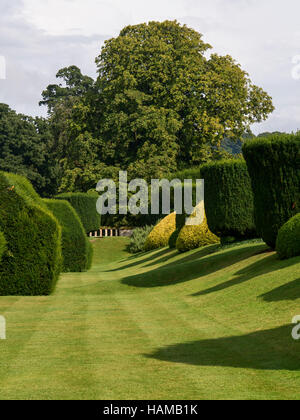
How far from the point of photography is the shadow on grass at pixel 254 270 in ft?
55.3

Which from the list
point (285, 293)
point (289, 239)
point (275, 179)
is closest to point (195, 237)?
point (275, 179)

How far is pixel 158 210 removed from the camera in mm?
47469

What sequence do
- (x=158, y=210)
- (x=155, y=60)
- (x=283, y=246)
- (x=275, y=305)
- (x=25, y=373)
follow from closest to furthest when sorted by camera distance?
(x=25, y=373), (x=275, y=305), (x=283, y=246), (x=158, y=210), (x=155, y=60)

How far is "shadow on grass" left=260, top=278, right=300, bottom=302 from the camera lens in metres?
13.7

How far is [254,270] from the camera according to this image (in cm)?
1797

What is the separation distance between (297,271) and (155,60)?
130 feet

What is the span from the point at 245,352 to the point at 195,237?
66.9ft

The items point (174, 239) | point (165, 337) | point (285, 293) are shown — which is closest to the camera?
point (165, 337)

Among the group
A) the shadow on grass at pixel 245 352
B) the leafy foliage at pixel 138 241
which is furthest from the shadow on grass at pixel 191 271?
the leafy foliage at pixel 138 241

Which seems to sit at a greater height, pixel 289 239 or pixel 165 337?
pixel 289 239

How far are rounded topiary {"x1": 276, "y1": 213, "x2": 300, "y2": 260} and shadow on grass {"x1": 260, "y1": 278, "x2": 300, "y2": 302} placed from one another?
2.61 m

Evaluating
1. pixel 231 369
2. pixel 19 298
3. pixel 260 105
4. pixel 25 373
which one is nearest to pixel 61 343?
pixel 25 373

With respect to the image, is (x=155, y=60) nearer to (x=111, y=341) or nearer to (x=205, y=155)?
(x=205, y=155)

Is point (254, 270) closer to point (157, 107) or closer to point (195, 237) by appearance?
point (195, 237)
